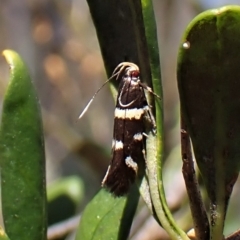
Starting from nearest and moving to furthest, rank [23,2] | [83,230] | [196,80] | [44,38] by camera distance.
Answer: [196,80]
[83,230]
[44,38]
[23,2]

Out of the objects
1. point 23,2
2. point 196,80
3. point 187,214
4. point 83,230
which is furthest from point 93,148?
point 23,2

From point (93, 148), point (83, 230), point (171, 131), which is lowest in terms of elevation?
point (171, 131)

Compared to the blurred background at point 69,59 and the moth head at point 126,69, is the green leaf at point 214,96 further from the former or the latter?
the blurred background at point 69,59

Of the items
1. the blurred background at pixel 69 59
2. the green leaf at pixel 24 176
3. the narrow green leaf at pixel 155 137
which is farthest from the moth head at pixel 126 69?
the blurred background at pixel 69 59

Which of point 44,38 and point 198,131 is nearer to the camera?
point 198,131

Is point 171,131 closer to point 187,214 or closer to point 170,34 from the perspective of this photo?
point 187,214

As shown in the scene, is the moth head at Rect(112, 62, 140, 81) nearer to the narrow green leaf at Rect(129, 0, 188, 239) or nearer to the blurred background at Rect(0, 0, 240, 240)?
the narrow green leaf at Rect(129, 0, 188, 239)

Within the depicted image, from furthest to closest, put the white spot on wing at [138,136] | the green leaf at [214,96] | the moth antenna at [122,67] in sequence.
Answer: the white spot on wing at [138,136], the moth antenna at [122,67], the green leaf at [214,96]
